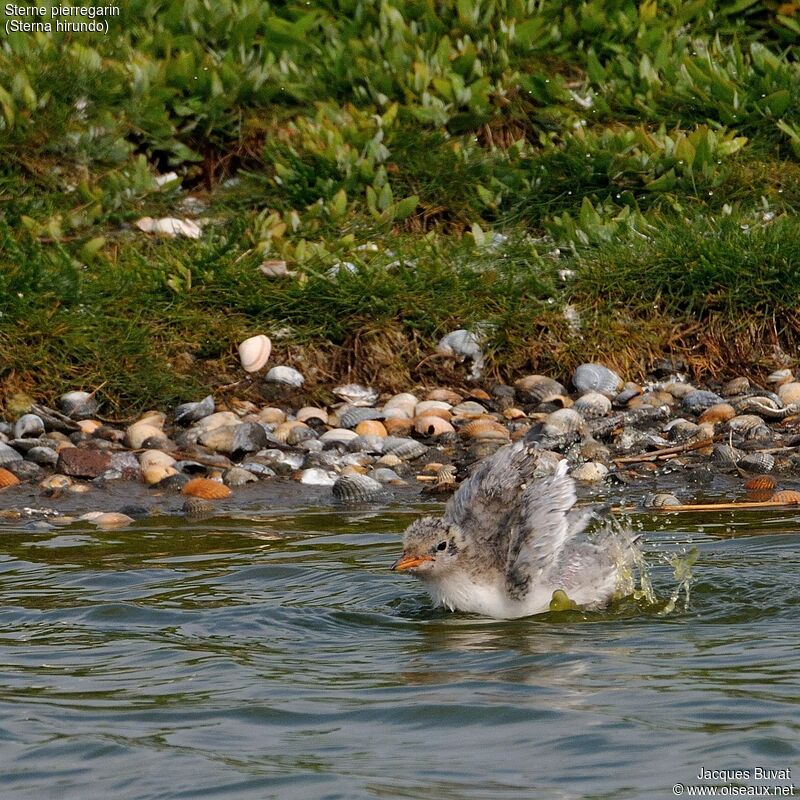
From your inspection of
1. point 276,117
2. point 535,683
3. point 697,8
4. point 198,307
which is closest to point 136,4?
point 276,117

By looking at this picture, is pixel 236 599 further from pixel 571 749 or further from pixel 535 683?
pixel 571 749

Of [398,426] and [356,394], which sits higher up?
[356,394]

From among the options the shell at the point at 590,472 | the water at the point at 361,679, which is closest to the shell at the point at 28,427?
the water at the point at 361,679

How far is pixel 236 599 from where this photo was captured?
6289 millimetres

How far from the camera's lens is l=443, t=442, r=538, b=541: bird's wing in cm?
639

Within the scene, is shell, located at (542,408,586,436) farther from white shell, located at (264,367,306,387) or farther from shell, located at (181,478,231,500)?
shell, located at (181,478,231,500)

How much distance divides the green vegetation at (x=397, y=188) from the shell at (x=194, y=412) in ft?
0.84

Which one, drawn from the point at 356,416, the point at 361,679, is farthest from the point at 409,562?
the point at 356,416

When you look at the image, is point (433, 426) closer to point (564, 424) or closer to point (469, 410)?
point (469, 410)

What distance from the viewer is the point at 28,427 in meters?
9.20

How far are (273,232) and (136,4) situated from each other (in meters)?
3.37

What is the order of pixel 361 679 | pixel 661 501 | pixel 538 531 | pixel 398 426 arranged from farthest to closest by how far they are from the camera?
pixel 398 426, pixel 661 501, pixel 538 531, pixel 361 679

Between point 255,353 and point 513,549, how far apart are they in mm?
4048

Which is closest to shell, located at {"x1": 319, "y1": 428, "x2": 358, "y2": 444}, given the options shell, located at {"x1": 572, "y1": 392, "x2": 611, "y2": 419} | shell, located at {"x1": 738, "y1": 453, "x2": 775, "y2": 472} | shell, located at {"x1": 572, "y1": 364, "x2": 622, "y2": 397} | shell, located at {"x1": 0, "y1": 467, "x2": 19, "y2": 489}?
shell, located at {"x1": 572, "y1": 392, "x2": 611, "y2": 419}
